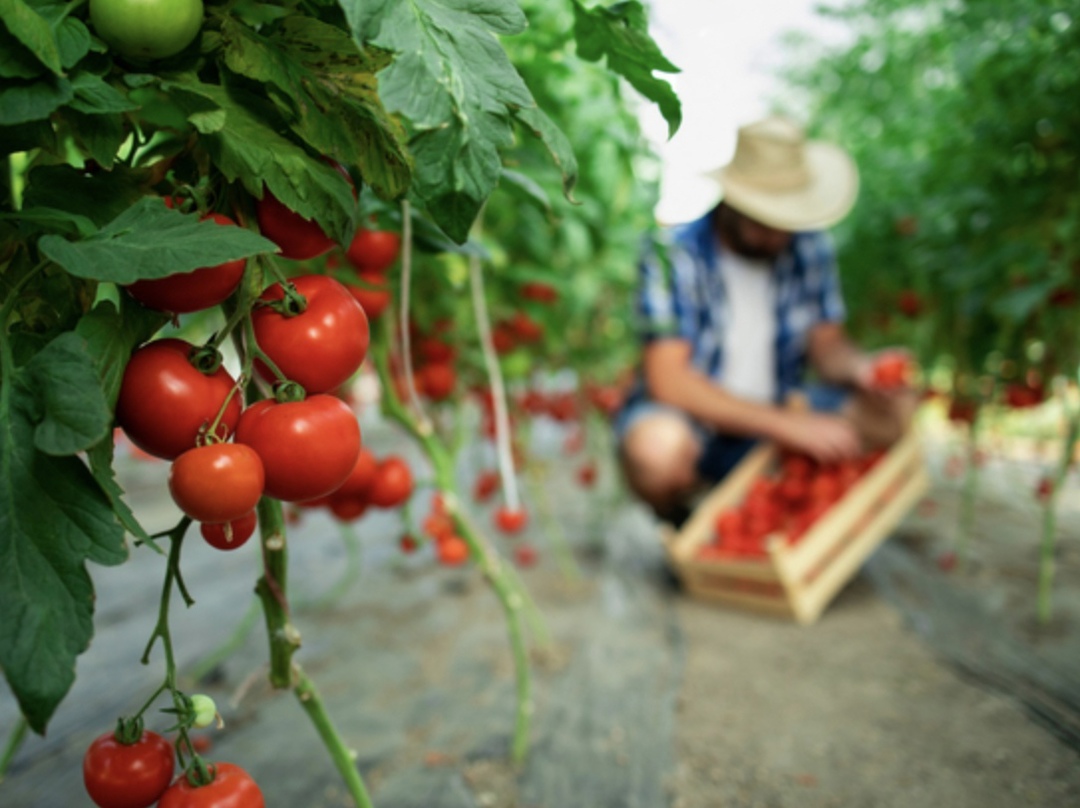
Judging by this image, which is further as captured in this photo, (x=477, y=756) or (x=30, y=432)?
(x=477, y=756)

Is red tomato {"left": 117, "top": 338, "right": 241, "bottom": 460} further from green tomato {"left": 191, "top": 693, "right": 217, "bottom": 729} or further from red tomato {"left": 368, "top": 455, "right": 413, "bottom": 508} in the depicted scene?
red tomato {"left": 368, "top": 455, "right": 413, "bottom": 508}

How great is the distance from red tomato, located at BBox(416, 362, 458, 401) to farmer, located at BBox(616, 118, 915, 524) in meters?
0.92

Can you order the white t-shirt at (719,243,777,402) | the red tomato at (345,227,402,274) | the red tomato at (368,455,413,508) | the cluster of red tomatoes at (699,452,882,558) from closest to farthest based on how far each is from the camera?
1. the red tomato at (345,227,402,274)
2. the red tomato at (368,455,413,508)
3. the cluster of red tomatoes at (699,452,882,558)
4. the white t-shirt at (719,243,777,402)

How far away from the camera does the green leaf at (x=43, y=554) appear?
0.36 m

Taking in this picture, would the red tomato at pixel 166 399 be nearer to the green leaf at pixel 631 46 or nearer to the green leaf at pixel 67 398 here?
the green leaf at pixel 67 398

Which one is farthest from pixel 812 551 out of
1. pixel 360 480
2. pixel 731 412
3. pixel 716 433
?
pixel 360 480

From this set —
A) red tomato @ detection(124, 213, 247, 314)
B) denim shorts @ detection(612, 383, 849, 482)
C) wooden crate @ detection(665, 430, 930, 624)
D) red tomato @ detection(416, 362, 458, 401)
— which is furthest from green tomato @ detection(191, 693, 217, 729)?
denim shorts @ detection(612, 383, 849, 482)

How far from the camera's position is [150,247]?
390 millimetres

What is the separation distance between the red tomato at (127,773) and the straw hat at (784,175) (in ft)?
6.51

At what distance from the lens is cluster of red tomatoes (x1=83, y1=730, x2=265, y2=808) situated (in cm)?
47

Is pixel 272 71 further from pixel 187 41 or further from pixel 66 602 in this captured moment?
pixel 66 602

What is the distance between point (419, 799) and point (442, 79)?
1.02m

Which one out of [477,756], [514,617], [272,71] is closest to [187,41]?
[272,71]

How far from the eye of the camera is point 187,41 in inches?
17.0
